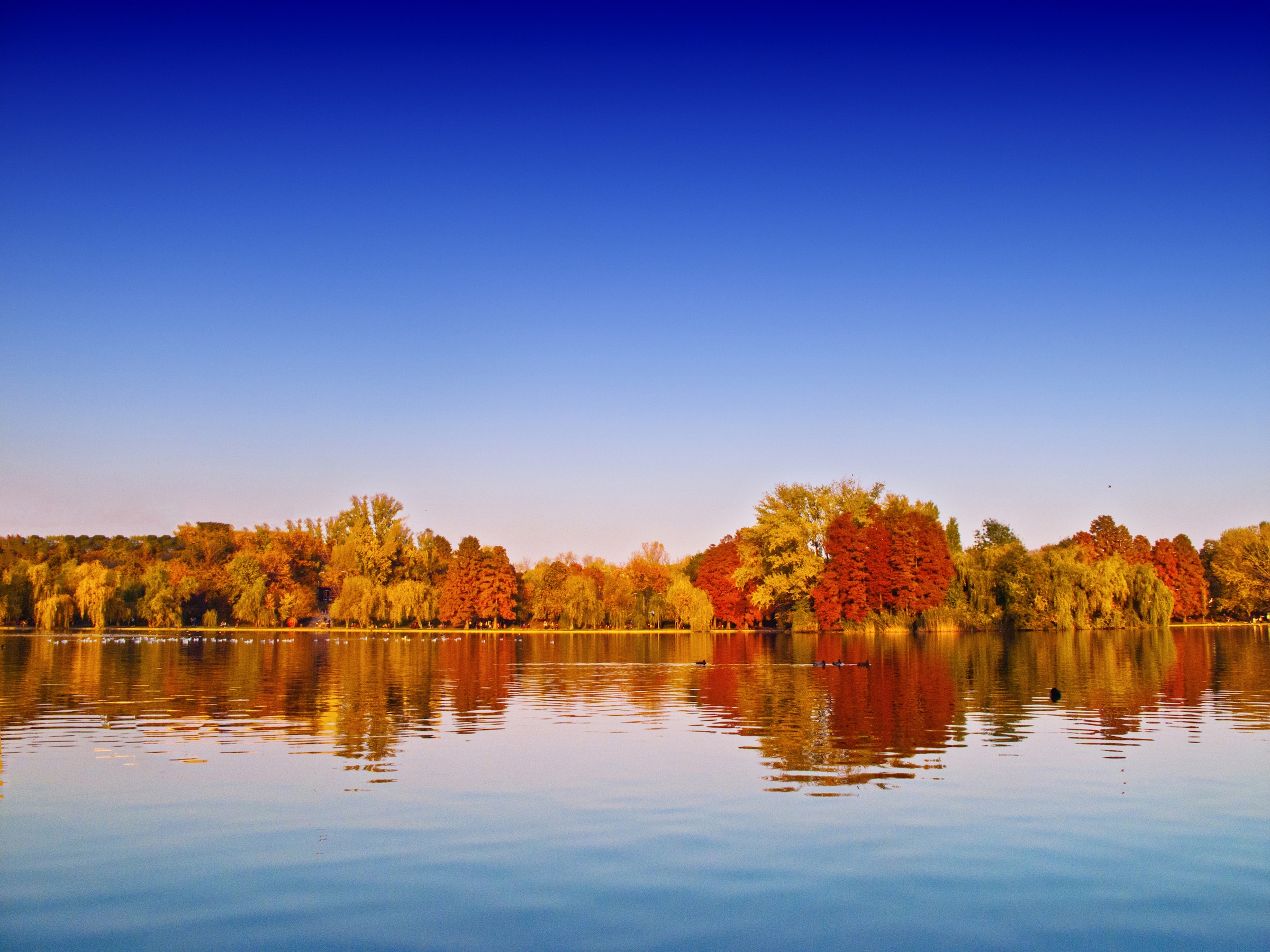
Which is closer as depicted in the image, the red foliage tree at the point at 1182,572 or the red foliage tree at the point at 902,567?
the red foliage tree at the point at 902,567

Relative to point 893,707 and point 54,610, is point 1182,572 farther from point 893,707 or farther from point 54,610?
point 54,610

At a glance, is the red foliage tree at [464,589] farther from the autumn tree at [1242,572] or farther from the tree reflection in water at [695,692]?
the autumn tree at [1242,572]

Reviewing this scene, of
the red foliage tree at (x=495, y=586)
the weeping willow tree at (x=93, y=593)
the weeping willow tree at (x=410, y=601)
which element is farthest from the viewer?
the red foliage tree at (x=495, y=586)

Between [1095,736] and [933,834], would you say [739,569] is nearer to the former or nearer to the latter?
[1095,736]

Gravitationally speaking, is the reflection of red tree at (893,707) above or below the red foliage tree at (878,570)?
below

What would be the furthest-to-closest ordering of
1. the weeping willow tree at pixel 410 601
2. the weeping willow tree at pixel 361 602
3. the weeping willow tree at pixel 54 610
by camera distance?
the weeping willow tree at pixel 410 601, the weeping willow tree at pixel 361 602, the weeping willow tree at pixel 54 610

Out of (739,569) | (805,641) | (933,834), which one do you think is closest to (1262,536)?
(739,569)

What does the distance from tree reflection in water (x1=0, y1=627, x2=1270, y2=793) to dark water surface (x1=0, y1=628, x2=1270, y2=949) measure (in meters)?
0.20

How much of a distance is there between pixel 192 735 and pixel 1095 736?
59.3 feet

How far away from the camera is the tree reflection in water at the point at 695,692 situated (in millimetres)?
18406

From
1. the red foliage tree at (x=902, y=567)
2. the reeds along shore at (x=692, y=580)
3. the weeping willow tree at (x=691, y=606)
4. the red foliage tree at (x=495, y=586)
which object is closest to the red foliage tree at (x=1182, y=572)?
the reeds along shore at (x=692, y=580)

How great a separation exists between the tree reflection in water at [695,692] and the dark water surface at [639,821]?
201 mm

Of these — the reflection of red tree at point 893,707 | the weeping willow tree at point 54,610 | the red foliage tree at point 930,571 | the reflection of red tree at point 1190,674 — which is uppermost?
the red foliage tree at point 930,571

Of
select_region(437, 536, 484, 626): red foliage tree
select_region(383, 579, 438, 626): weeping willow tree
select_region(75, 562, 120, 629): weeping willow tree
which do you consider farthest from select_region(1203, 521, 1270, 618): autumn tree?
select_region(75, 562, 120, 629): weeping willow tree
